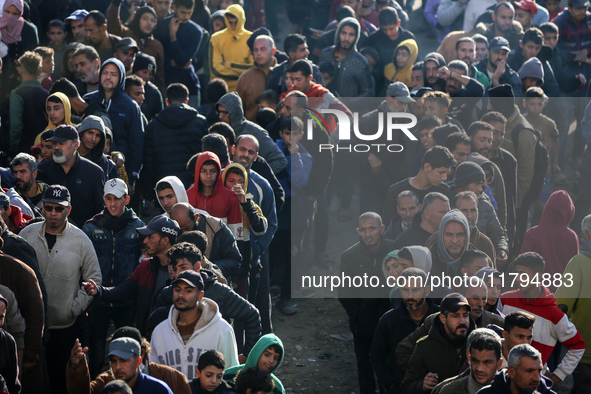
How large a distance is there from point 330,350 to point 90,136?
3.25m

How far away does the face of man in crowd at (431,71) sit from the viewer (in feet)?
39.0

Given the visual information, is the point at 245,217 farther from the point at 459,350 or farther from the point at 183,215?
the point at 459,350

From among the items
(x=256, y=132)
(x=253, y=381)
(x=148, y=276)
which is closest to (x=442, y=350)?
(x=253, y=381)

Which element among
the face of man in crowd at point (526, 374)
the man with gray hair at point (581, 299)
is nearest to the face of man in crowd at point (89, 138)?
the man with gray hair at point (581, 299)

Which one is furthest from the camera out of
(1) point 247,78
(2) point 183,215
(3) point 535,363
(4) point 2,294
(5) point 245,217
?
(1) point 247,78

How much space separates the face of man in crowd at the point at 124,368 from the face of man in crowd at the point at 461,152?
190 inches

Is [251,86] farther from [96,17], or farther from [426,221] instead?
[426,221]

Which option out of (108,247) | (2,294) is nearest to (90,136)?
(108,247)

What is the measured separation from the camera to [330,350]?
388 inches

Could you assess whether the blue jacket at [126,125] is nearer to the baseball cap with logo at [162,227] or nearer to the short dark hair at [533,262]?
the baseball cap with logo at [162,227]

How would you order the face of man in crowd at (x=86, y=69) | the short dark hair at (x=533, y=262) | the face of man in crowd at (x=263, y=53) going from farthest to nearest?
1. the face of man in crowd at (x=263, y=53)
2. the face of man in crowd at (x=86, y=69)
3. the short dark hair at (x=533, y=262)

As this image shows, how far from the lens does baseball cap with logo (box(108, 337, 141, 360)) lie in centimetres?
602

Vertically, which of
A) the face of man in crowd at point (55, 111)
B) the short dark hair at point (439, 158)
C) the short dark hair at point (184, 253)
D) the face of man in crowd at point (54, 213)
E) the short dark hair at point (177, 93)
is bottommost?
the short dark hair at point (184, 253)

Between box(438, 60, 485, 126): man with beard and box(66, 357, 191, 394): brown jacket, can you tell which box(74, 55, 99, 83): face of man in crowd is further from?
box(66, 357, 191, 394): brown jacket
